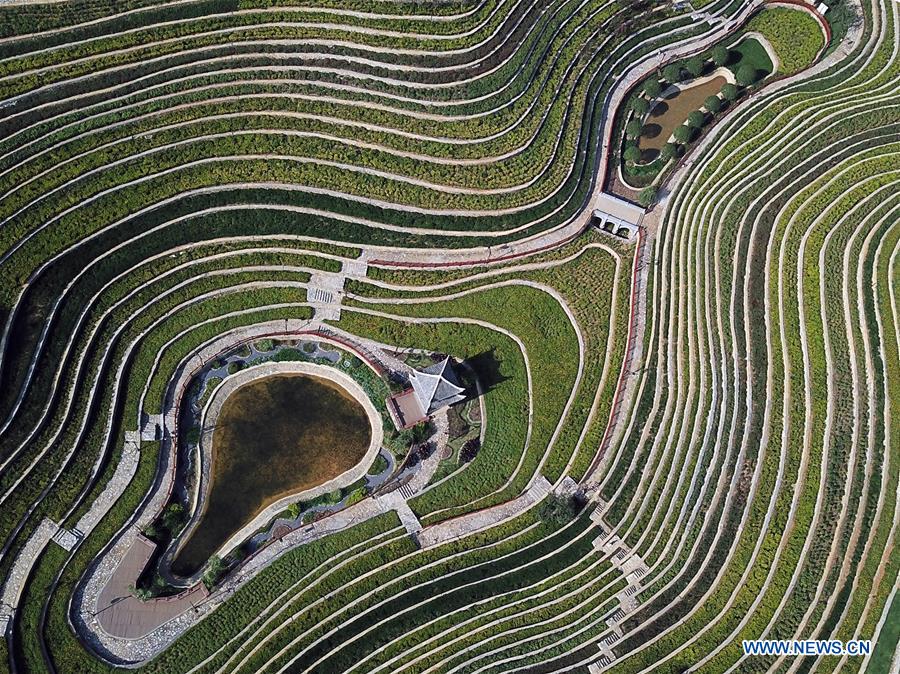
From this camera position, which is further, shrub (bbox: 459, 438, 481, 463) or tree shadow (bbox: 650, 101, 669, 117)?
tree shadow (bbox: 650, 101, 669, 117)

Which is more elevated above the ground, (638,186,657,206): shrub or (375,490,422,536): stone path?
(638,186,657,206): shrub

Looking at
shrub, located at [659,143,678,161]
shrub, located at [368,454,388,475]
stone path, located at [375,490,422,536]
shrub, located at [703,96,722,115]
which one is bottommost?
stone path, located at [375,490,422,536]

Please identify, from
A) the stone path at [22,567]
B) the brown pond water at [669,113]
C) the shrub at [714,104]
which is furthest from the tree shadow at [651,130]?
the stone path at [22,567]

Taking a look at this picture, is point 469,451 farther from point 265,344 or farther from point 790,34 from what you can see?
point 790,34

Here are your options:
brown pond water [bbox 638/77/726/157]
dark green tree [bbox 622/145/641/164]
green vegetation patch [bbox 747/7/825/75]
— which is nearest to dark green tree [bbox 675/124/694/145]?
brown pond water [bbox 638/77/726/157]

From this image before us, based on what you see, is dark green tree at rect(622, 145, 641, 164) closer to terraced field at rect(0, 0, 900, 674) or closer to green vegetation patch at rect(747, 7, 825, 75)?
terraced field at rect(0, 0, 900, 674)

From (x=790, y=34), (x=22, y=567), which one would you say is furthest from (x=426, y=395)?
(x=790, y=34)

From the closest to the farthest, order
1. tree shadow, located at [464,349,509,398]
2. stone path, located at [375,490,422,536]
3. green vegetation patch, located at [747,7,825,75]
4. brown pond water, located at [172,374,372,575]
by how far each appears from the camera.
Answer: stone path, located at [375,490,422,536], brown pond water, located at [172,374,372,575], tree shadow, located at [464,349,509,398], green vegetation patch, located at [747,7,825,75]
